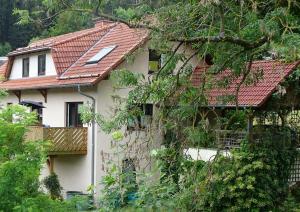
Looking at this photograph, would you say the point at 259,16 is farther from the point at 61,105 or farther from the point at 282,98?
the point at 61,105

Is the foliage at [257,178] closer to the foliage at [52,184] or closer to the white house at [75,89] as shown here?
the white house at [75,89]

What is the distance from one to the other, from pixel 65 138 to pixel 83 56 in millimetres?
4393

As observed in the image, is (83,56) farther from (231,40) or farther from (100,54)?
(231,40)

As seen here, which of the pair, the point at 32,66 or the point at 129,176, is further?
the point at 32,66

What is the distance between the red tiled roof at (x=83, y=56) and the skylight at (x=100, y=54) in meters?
0.20

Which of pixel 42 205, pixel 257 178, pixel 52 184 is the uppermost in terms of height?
pixel 42 205

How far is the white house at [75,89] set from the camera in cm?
2145

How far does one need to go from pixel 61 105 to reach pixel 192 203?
15.0m

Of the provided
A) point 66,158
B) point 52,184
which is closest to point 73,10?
point 52,184

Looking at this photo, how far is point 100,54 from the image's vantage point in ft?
75.0

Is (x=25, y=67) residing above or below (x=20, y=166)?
above

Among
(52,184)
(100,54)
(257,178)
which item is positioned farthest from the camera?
(100,54)

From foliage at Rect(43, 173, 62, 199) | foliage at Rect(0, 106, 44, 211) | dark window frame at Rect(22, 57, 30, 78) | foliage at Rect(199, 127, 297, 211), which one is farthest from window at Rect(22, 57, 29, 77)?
foliage at Rect(0, 106, 44, 211)

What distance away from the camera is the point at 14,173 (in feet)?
30.3
